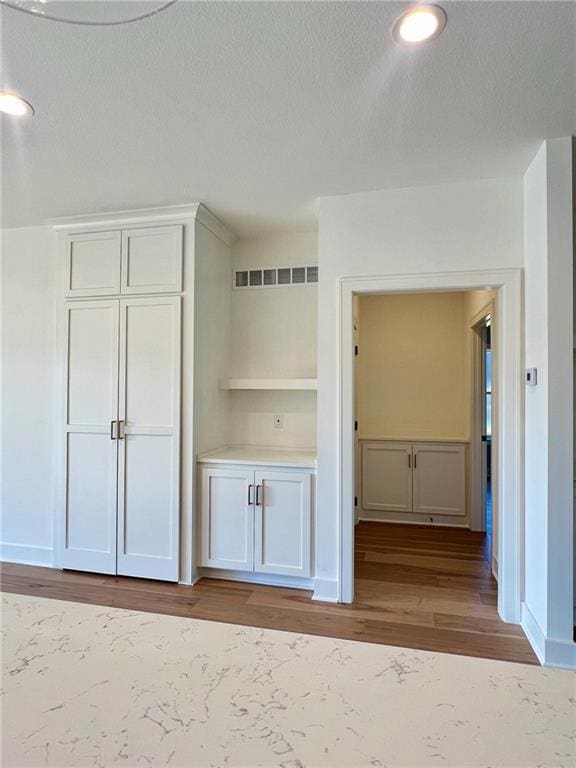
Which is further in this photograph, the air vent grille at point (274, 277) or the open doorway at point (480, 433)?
the open doorway at point (480, 433)

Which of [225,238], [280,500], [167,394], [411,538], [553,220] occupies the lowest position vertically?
[411,538]

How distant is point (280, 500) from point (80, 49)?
2642 millimetres

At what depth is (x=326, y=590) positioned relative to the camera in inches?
111

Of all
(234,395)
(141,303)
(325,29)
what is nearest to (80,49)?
(325,29)

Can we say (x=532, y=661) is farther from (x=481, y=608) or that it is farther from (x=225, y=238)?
(x=225, y=238)

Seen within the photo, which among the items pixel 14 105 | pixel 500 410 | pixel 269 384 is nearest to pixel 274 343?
pixel 269 384

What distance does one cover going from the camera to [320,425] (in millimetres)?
2855

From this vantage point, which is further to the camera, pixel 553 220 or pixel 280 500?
pixel 280 500

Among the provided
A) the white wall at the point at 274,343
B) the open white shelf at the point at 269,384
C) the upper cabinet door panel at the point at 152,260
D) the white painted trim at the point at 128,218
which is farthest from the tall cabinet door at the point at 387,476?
the white painted trim at the point at 128,218

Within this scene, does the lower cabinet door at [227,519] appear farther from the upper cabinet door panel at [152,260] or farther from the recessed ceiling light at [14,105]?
the recessed ceiling light at [14,105]

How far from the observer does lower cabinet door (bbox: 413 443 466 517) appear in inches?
176

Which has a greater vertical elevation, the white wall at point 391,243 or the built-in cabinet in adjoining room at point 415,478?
the white wall at point 391,243

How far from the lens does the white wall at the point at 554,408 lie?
2.11 metres

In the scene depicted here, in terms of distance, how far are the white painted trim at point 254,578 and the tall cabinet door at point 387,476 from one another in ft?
6.30
